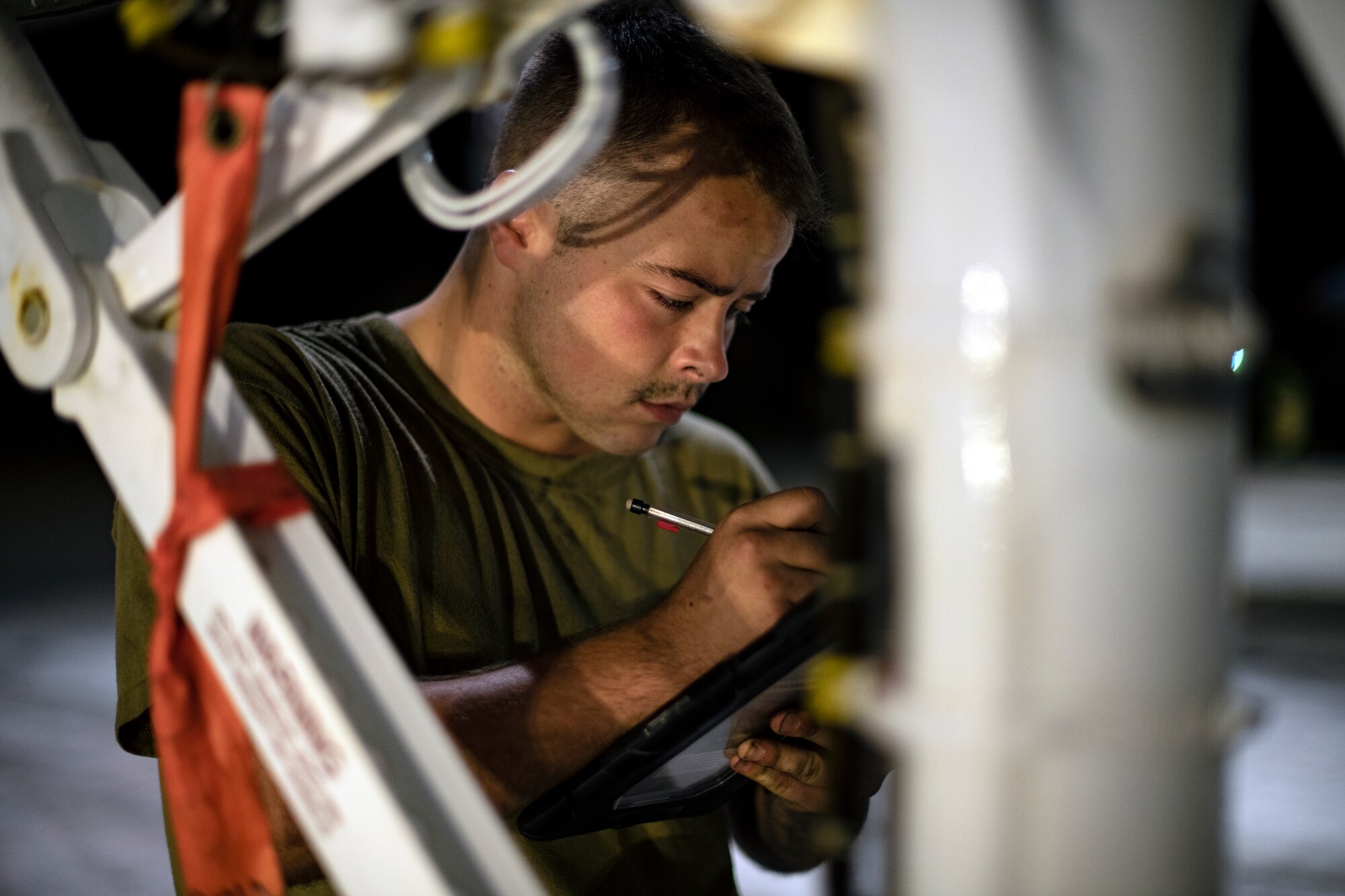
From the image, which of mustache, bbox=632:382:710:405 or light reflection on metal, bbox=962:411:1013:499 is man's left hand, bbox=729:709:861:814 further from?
light reflection on metal, bbox=962:411:1013:499

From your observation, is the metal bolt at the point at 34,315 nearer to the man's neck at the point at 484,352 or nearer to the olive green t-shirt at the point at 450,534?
the olive green t-shirt at the point at 450,534

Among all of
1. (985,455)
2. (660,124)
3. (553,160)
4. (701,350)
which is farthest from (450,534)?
(985,455)

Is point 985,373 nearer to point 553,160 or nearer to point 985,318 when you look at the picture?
point 985,318

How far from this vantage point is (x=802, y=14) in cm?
43

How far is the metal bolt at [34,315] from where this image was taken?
2.02ft

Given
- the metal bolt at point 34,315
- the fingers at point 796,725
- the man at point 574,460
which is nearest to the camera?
the metal bolt at point 34,315

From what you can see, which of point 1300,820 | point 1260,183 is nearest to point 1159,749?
point 1300,820

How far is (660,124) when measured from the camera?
1.12 metres

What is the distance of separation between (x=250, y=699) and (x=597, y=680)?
1.34ft

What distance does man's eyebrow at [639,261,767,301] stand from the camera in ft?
3.61

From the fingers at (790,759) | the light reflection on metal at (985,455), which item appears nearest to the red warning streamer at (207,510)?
the light reflection on metal at (985,455)

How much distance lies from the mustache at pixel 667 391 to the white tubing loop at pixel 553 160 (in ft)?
2.02

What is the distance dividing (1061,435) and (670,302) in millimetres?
767

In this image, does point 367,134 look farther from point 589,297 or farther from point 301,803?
point 589,297
